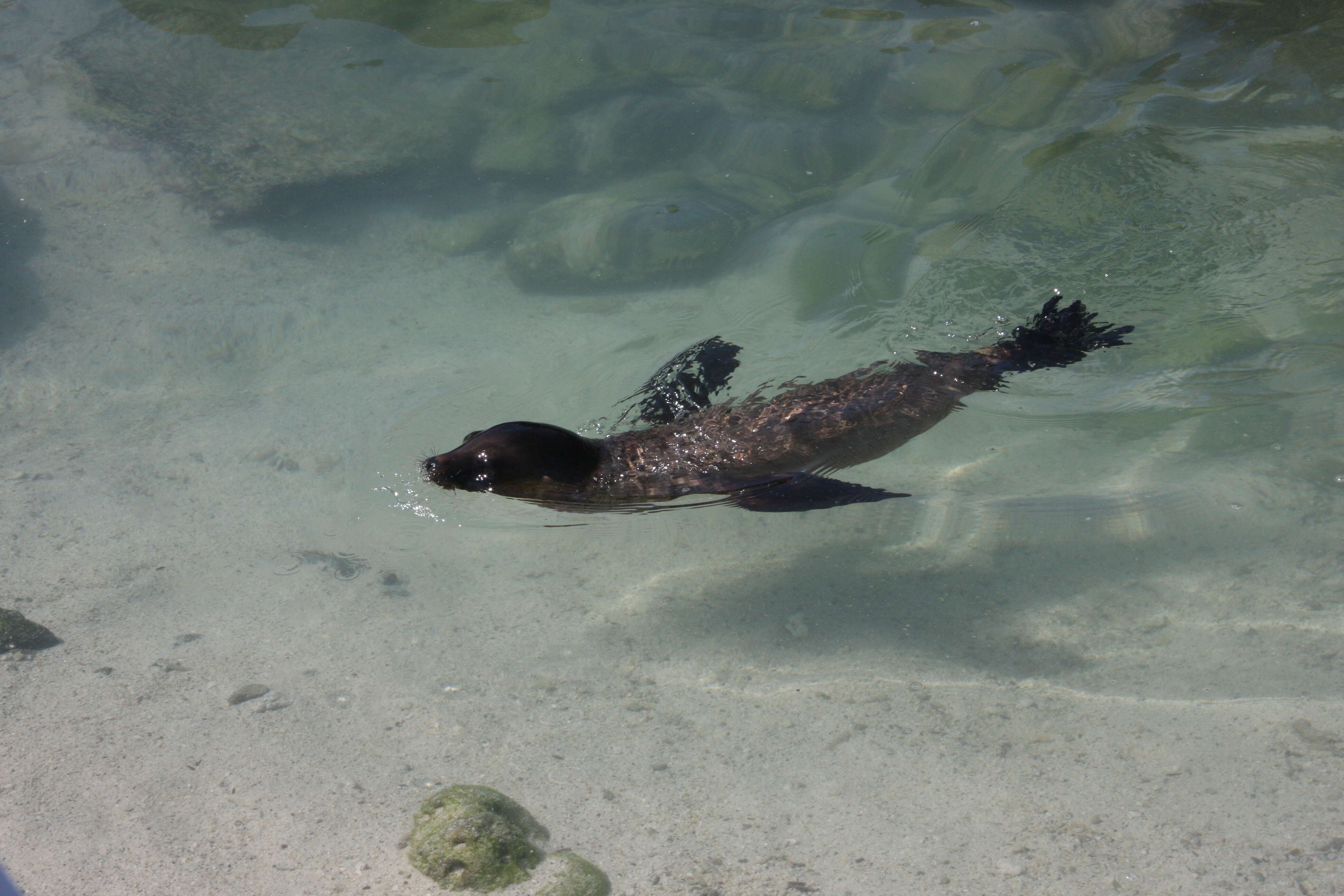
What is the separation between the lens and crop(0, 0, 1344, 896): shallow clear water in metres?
3.88

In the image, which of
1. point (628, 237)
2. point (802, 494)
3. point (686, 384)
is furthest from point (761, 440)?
point (628, 237)

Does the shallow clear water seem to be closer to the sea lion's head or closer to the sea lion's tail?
the sea lion's tail

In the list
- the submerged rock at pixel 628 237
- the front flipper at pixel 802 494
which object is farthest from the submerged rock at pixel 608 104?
the front flipper at pixel 802 494

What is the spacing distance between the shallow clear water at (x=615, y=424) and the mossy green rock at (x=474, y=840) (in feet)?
0.43

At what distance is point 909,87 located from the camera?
9680 millimetres

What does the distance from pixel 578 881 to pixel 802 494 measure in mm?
2568

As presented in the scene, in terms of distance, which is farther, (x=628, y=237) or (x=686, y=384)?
(x=628, y=237)

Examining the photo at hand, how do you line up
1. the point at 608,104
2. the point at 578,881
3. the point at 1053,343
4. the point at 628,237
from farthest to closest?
the point at 608,104 → the point at 628,237 → the point at 1053,343 → the point at 578,881

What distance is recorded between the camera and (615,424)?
6.53m

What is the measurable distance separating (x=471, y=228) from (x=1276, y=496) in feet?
27.3

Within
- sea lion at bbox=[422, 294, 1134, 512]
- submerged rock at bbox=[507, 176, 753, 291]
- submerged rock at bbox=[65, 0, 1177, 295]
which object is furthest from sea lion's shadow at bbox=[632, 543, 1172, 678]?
submerged rock at bbox=[507, 176, 753, 291]

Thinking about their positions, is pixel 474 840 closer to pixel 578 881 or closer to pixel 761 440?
pixel 578 881

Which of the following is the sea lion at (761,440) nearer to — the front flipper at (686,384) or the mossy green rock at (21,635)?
the front flipper at (686,384)

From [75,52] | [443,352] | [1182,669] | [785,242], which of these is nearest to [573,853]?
[1182,669]
